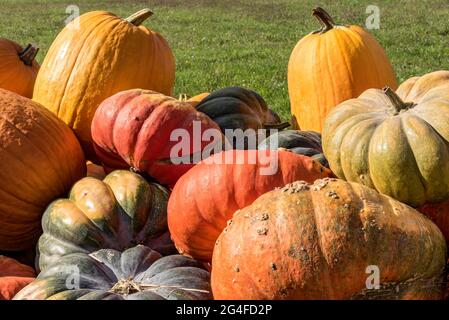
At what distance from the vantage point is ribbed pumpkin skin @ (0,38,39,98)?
351cm

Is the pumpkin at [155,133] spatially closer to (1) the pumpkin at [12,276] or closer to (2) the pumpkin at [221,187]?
(2) the pumpkin at [221,187]

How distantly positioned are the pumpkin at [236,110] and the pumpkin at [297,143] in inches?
7.4

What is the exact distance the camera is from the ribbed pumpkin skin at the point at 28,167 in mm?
2627

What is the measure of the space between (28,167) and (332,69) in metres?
1.45

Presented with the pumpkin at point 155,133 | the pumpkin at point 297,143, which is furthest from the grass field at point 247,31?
the pumpkin at point 155,133

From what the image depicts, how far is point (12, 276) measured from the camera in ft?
7.98

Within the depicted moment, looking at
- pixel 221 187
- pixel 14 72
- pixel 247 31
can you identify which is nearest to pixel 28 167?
pixel 221 187

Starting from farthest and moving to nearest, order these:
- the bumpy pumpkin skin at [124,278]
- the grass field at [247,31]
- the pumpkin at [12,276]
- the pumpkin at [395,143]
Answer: the grass field at [247,31] < the pumpkin at [12,276] < the pumpkin at [395,143] < the bumpy pumpkin skin at [124,278]

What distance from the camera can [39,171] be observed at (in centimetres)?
267

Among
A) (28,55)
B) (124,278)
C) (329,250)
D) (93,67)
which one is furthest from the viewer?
(28,55)

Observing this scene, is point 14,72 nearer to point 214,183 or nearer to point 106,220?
point 106,220

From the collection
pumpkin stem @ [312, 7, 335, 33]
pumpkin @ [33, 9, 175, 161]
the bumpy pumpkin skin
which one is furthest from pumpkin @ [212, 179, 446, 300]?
pumpkin stem @ [312, 7, 335, 33]

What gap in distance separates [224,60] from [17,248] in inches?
310
